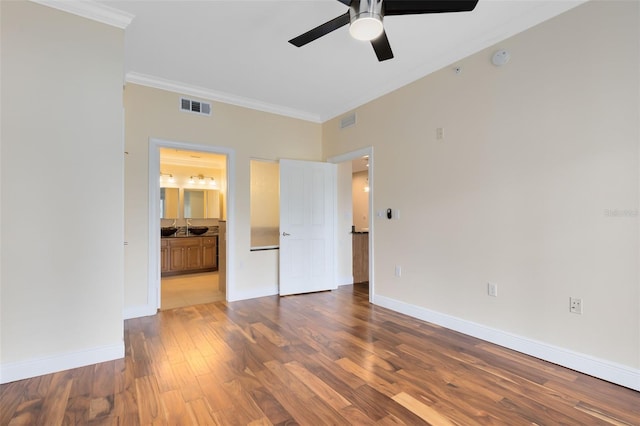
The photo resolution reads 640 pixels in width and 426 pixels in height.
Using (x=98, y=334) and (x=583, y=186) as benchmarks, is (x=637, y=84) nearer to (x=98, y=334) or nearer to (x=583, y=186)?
(x=583, y=186)

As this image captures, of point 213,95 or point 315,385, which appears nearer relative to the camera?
point 315,385

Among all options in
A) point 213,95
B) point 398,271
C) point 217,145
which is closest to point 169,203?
point 217,145

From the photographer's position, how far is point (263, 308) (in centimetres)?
393

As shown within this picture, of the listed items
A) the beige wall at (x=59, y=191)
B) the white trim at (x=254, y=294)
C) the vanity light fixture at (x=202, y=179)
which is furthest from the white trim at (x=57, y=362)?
the vanity light fixture at (x=202, y=179)

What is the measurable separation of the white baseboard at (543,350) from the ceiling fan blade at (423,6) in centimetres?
271

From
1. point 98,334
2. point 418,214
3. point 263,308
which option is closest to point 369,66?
point 418,214

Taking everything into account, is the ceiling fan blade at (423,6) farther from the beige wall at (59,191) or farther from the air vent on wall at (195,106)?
the air vent on wall at (195,106)

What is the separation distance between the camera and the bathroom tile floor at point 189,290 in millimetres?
4270

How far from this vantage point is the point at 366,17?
1.90 m

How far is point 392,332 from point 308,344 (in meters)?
0.93

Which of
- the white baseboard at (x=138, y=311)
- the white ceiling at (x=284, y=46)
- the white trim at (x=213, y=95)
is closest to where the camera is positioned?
the white ceiling at (x=284, y=46)

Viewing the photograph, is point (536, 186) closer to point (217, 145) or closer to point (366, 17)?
point (366, 17)

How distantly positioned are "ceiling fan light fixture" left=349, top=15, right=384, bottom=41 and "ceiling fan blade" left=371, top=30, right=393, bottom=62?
20cm

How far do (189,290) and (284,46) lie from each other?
4.07m
